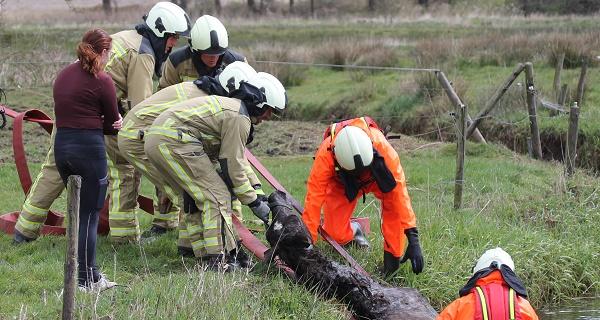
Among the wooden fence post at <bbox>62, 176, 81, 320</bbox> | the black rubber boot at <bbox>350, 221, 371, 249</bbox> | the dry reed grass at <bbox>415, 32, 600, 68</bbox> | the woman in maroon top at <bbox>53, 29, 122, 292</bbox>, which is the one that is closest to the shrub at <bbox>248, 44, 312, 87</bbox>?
the dry reed grass at <bbox>415, 32, 600, 68</bbox>

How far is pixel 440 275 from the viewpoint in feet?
27.7

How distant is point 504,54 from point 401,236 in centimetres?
1365

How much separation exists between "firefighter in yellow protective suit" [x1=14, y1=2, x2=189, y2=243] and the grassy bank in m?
0.22

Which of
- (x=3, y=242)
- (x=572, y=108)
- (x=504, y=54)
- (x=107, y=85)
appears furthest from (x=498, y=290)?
(x=504, y=54)

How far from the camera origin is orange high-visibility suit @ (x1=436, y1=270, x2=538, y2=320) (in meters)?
5.75

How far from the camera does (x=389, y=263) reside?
26.5 ft

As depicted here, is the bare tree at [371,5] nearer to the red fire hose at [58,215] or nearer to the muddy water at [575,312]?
the muddy water at [575,312]

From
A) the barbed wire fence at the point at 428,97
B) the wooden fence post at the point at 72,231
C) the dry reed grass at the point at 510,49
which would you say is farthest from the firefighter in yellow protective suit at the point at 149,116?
the dry reed grass at the point at 510,49

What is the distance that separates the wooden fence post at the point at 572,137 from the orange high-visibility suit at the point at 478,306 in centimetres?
627

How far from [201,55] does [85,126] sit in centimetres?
219

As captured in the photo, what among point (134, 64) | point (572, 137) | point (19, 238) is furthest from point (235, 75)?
point (572, 137)

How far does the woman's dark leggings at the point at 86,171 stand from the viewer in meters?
6.69

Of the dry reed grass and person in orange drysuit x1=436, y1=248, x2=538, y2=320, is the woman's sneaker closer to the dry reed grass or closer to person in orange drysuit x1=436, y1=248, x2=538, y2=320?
person in orange drysuit x1=436, y1=248, x2=538, y2=320

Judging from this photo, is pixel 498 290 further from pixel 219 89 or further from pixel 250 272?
pixel 219 89
